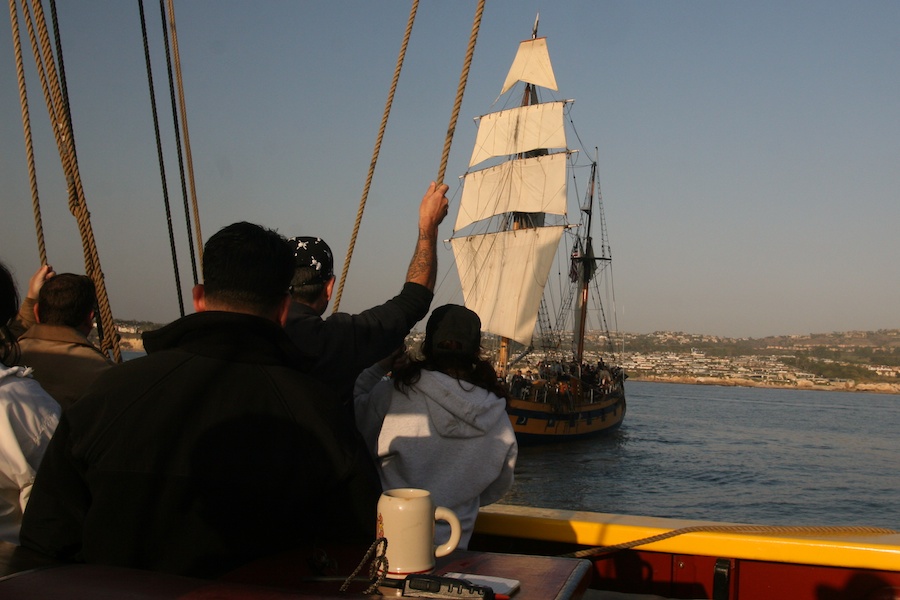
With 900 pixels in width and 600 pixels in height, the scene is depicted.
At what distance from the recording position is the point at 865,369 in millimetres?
145875

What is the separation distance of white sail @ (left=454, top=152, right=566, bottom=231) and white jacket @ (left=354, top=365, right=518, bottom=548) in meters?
45.9

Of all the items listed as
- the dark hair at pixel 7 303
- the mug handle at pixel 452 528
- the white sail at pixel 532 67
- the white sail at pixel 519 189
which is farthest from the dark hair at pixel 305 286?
the white sail at pixel 532 67

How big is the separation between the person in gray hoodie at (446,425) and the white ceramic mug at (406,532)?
805 mm

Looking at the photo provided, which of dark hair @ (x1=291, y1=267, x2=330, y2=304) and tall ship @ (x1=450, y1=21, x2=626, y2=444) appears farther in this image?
tall ship @ (x1=450, y1=21, x2=626, y2=444)

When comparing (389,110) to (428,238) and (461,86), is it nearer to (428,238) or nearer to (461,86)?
(461,86)

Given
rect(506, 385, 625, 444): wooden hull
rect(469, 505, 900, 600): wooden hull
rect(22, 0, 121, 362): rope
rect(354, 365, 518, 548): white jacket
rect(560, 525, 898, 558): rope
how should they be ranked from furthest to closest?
rect(506, 385, 625, 444): wooden hull < rect(22, 0, 121, 362): rope < rect(560, 525, 898, 558): rope < rect(469, 505, 900, 600): wooden hull < rect(354, 365, 518, 548): white jacket

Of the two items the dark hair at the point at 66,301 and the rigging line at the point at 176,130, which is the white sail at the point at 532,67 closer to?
the rigging line at the point at 176,130

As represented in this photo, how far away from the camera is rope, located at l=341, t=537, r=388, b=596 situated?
1.39 meters

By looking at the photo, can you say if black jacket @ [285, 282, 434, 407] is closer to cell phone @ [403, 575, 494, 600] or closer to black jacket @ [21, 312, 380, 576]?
black jacket @ [21, 312, 380, 576]

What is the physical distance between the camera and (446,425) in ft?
7.94

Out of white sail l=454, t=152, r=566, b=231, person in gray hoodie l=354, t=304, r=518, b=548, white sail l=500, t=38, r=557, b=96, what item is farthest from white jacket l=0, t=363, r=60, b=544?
white sail l=500, t=38, r=557, b=96

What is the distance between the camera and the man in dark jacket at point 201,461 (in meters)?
1.54

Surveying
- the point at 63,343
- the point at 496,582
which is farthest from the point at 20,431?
the point at 496,582

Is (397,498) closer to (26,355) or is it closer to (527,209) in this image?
(26,355)
